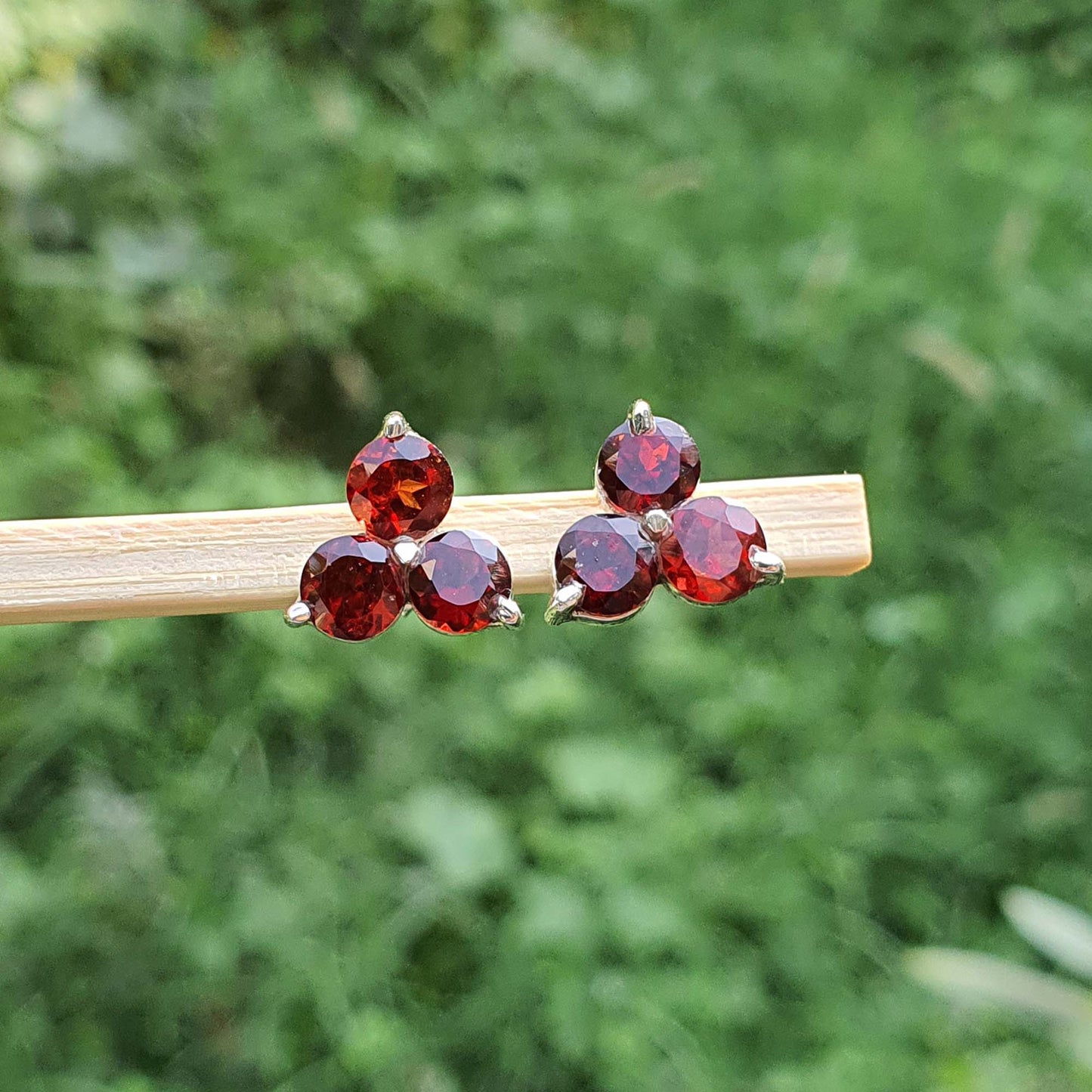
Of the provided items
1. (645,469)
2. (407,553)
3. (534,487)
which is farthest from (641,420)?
(534,487)

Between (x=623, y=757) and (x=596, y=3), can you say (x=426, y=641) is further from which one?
(x=596, y=3)

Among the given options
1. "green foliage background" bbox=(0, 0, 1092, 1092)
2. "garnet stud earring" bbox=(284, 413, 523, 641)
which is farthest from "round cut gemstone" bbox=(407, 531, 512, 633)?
"green foliage background" bbox=(0, 0, 1092, 1092)

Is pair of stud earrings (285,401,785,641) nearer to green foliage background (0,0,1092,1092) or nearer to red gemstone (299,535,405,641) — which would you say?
red gemstone (299,535,405,641)

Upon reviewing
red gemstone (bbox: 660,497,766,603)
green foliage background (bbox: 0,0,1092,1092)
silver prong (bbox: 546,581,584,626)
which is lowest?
green foliage background (bbox: 0,0,1092,1092)

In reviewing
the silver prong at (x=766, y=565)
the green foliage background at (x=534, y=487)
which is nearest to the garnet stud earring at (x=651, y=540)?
the silver prong at (x=766, y=565)

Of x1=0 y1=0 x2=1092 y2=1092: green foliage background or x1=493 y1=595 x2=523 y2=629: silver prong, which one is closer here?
x1=493 y1=595 x2=523 y2=629: silver prong

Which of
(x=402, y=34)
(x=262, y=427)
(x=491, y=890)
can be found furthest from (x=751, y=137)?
(x=491, y=890)

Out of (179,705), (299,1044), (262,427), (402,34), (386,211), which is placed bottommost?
(299,1044)
